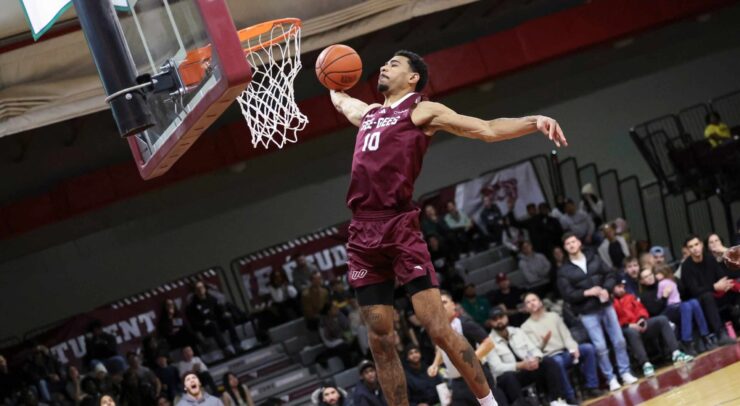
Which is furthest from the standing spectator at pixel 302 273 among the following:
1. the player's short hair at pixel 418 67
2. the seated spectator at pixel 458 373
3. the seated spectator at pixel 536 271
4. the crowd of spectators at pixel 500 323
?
the player's short hair at pixel 418 67

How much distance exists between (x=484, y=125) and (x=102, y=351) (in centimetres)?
1093

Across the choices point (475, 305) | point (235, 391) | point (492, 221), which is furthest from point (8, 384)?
point (492, 221)

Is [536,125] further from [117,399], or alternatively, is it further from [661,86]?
[661,86]

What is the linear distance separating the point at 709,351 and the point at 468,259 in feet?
19.5

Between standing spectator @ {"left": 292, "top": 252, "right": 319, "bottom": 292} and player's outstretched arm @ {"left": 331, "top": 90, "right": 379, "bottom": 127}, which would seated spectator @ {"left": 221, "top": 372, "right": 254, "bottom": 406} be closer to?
standing spectator @ {"left": 292, "top": 252, "right": 319, "bottom": 292}

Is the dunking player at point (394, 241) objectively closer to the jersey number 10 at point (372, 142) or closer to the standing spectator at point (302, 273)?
the jersey number 10 at point (372, 142)

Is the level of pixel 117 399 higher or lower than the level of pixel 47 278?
lower

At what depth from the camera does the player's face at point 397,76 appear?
684 cm

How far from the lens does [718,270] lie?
45.1ft

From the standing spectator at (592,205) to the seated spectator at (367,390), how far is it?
26.9 ft

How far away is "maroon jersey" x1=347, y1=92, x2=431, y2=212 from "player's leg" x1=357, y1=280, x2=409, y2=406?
51cm

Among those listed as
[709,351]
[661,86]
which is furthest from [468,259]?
[661,86]

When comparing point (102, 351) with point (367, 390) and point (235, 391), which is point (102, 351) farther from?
point (367, 390)

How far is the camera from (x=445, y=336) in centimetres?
634
